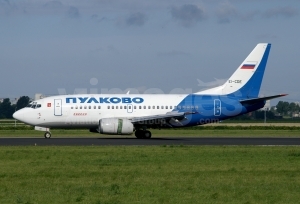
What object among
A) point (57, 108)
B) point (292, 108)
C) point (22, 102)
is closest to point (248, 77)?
point (57, 108)

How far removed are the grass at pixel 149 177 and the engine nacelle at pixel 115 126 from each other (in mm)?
Result: 15248

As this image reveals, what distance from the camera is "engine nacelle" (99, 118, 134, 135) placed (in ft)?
147

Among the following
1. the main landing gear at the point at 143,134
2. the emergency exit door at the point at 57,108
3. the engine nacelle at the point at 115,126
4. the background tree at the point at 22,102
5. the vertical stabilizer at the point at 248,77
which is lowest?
the main landing gear at the point at 143,134

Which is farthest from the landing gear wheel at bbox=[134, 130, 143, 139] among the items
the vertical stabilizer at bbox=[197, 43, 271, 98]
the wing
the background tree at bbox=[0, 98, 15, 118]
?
the background tree at bbox=[0, 98, 15, 118]

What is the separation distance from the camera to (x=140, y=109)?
158 ft

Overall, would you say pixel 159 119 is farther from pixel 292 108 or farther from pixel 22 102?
pixel 292 108

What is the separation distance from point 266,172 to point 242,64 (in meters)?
30.8

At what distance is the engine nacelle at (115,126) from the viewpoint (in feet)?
147

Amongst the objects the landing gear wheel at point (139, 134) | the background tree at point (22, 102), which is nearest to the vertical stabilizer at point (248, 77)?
the landing gear wheel at point (139, 134)

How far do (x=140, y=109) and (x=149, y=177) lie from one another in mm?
28690

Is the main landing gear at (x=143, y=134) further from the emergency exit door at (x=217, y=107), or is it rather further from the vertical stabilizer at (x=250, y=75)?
the vertical stabilizer at (x=250, y=75)

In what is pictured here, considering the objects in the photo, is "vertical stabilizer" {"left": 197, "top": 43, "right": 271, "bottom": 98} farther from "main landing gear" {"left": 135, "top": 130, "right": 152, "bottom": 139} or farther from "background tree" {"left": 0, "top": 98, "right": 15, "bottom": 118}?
"background tree" {"left": 0, "top": 98, "right": 15, "bottom": 118}

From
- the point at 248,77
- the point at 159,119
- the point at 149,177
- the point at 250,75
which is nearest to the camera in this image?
the point at 149,177

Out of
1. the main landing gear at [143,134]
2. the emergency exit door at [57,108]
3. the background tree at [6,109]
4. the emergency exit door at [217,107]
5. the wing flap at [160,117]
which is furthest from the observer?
the background tree at [6,109]
